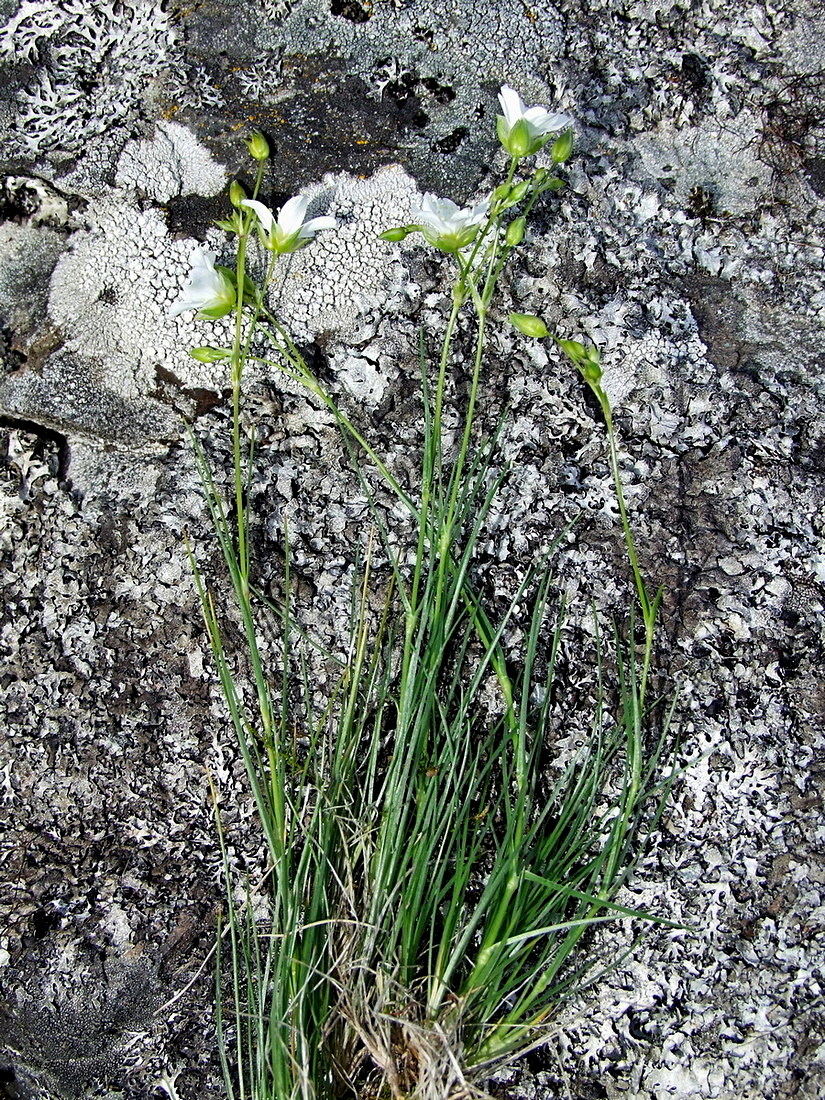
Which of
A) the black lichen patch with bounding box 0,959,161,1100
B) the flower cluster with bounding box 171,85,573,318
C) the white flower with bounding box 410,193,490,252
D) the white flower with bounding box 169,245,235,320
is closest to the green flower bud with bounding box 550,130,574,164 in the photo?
the flower cluster with bounding box 171,85,573,318

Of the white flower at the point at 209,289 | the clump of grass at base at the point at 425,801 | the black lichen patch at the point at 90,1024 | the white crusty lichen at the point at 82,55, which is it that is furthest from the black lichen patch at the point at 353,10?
the black lichen patch at the point at 90,1024

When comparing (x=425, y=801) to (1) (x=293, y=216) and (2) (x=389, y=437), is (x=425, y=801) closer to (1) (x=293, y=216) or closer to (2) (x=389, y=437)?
(2) (x=389, y=437)

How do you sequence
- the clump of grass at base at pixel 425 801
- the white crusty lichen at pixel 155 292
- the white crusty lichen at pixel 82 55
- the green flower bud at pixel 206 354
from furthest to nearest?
the white crusty lichen at pixel 82 55 → the white crusty lichen at pixel 155 292 → the green flower bud at pixel 206 354 → the clump of grass at base at pixel 425 801

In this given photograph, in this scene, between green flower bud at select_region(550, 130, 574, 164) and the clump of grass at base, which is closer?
the clump of grass at base

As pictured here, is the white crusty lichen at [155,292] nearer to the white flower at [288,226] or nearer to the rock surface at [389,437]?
the rock surface at [389,437]

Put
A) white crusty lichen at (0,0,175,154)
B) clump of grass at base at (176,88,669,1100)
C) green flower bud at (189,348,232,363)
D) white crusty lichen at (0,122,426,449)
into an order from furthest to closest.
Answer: white crusty lichen at (0,0,175,154) → white crusty lichen at (0,122,426,449) → green flower bud at (189,348,232,363) → clump of grass at base at (176,88,669,1100)

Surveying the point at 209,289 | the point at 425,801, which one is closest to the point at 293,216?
the point at 209,289

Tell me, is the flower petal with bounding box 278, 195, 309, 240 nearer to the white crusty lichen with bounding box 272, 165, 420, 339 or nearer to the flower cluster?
the flower cluster
